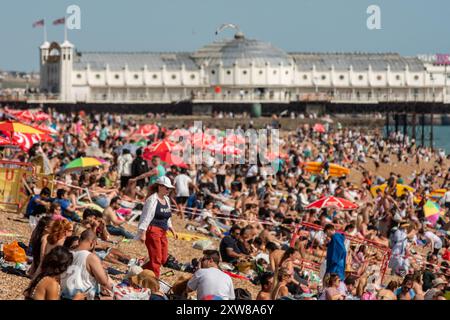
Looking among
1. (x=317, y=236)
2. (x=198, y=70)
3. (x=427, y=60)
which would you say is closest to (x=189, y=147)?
(x=317, y=236)

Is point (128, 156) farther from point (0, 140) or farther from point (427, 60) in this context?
point (427, 60)

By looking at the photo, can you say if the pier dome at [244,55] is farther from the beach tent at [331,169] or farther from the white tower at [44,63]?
the beach tent at [331,169]

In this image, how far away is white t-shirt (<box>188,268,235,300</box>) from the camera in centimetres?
1070

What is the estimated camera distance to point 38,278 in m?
9.49

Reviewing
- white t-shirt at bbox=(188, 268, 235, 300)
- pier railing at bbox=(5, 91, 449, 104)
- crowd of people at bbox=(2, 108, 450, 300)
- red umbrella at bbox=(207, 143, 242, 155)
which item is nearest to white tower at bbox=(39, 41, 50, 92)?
pier railing at bbox=(5, 91, 449, 104)

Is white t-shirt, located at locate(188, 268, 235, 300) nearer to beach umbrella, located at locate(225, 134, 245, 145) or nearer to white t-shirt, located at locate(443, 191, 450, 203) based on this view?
white t-shirt, located at locate(443, 191, 450, 203)

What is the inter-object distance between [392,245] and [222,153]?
441 inches

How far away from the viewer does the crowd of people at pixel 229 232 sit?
429 inches

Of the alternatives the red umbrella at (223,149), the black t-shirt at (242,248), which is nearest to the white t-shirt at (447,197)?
the red umbrella at (223,149)

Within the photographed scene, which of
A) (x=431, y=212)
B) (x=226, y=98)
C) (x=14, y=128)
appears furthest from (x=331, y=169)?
(x=226, y=98)

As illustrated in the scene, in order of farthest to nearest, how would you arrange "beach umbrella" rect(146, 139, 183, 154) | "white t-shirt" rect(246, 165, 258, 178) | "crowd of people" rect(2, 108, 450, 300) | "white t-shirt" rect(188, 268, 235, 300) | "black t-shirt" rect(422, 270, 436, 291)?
"white t-shirt" rect(246, 165, 258, 178), "beach umbrella" rect(146, 139, 183, 154), "black t-shirt" rect(422, 270, 436, 291), "crowd of people" rect(2, 108, 450, 300), "white t-shirt" rect(188, 268, 235, 300)

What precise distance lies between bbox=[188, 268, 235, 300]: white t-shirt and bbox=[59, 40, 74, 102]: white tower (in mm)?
90686

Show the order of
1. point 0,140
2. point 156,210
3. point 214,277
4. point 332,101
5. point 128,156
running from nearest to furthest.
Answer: point 214,277 → point 156,210 → point 0,140 → point 128,156 → point 332,101

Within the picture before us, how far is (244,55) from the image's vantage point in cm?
10669
